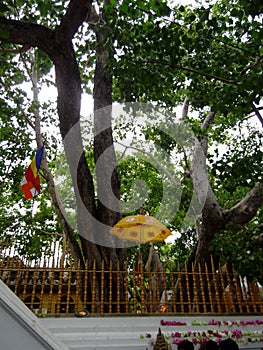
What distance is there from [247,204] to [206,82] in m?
3.10

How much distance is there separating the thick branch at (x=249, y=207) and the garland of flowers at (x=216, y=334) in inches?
83.4

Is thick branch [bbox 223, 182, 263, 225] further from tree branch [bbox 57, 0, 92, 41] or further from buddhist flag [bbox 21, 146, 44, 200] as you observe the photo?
tree branch [bbox 57, 0, 92, 41]

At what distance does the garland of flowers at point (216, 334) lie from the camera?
4.84m

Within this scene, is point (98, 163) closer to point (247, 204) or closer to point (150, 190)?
point (247, 204)

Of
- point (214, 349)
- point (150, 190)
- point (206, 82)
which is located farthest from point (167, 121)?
point (214, 349)

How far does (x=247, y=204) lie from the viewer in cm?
674

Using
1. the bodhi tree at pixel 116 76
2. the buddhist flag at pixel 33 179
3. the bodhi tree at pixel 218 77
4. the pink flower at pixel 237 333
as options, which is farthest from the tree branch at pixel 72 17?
the pink flower at pixel 237 333

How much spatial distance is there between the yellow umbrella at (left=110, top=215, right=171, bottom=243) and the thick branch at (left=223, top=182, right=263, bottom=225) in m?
1.48

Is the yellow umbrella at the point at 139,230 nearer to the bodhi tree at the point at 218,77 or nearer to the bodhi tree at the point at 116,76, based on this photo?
the bodhi tree at the point at 116,76

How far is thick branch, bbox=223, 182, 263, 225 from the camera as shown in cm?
665

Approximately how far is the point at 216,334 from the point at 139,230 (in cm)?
249

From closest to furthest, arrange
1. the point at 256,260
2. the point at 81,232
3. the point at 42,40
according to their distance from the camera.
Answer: the point at 256,260
the point at 81,232
the point at 42,40

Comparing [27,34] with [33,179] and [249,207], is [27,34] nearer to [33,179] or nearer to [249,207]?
[33,179]

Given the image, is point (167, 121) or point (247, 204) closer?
point (247, 204)
